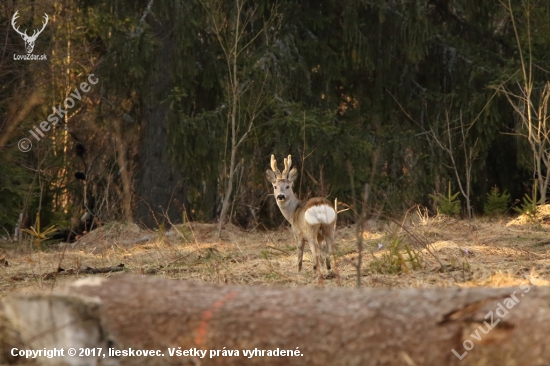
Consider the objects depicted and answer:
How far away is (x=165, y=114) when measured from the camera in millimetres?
16078

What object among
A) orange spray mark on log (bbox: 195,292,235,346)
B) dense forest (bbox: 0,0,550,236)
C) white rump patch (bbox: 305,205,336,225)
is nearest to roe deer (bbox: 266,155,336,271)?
white rump patch (bbox: 305,205,336,225)

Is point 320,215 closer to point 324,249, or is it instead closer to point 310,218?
point 310,218

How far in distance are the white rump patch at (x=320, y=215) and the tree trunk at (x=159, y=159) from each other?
306 inches

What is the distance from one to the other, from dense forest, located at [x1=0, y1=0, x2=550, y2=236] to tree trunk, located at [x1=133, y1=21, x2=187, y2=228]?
3 centimetres

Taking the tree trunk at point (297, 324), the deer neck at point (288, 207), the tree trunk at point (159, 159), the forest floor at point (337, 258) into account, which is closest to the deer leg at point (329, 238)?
the forest floor at point (337, 258)

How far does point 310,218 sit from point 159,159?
832 cm

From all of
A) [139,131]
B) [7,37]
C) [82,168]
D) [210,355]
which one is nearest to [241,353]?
[210,355]

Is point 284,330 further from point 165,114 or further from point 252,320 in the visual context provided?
point 165,114

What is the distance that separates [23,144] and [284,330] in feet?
37.6

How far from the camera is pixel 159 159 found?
1662 centimetres

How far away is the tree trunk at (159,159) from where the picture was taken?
16.3m

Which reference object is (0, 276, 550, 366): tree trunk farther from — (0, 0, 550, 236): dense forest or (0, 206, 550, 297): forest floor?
(0, 0, 550, 236): dense forest

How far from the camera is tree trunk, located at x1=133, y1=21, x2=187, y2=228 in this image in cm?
1628

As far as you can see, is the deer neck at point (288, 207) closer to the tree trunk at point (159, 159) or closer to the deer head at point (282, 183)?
the deer head at point (282, 183)
